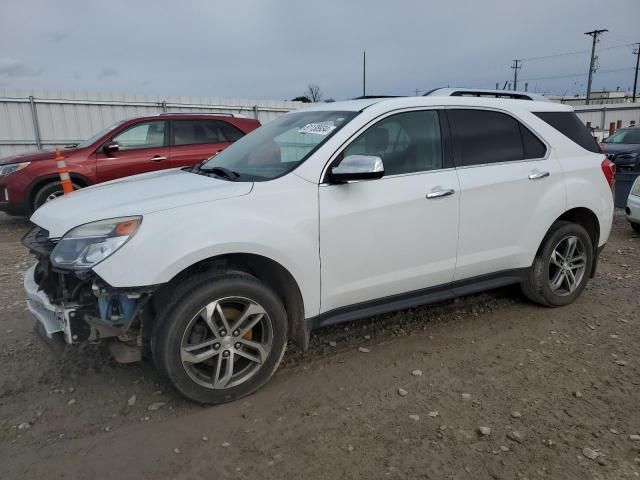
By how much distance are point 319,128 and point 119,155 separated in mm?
5533

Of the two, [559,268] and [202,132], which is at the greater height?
[202,132]

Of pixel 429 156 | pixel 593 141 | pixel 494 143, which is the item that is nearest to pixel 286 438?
pixel 429 156

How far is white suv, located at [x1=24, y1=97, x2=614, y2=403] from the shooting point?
2674 mm

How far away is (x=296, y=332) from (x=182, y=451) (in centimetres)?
97

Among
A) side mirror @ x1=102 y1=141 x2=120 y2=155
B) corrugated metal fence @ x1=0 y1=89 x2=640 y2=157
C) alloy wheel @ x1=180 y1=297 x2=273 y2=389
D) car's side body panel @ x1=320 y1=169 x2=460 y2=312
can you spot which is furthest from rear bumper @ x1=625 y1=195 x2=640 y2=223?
corrugated metal fence @ x1=0 y1=89 x2=640 y2=157

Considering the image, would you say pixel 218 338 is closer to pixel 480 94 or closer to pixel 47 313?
pixel 47 313

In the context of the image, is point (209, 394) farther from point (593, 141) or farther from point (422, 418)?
point (593, 141)

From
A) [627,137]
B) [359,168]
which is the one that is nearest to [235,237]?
[359,168]

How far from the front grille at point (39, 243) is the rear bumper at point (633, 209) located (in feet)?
24.0

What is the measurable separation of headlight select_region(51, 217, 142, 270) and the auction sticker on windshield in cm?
135

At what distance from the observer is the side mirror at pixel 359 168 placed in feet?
9.66

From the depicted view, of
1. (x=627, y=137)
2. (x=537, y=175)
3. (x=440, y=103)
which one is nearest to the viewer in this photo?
(x=440, y=103)

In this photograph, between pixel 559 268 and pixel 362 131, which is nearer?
pixel 362 131

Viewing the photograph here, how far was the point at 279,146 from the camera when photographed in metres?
3.56
